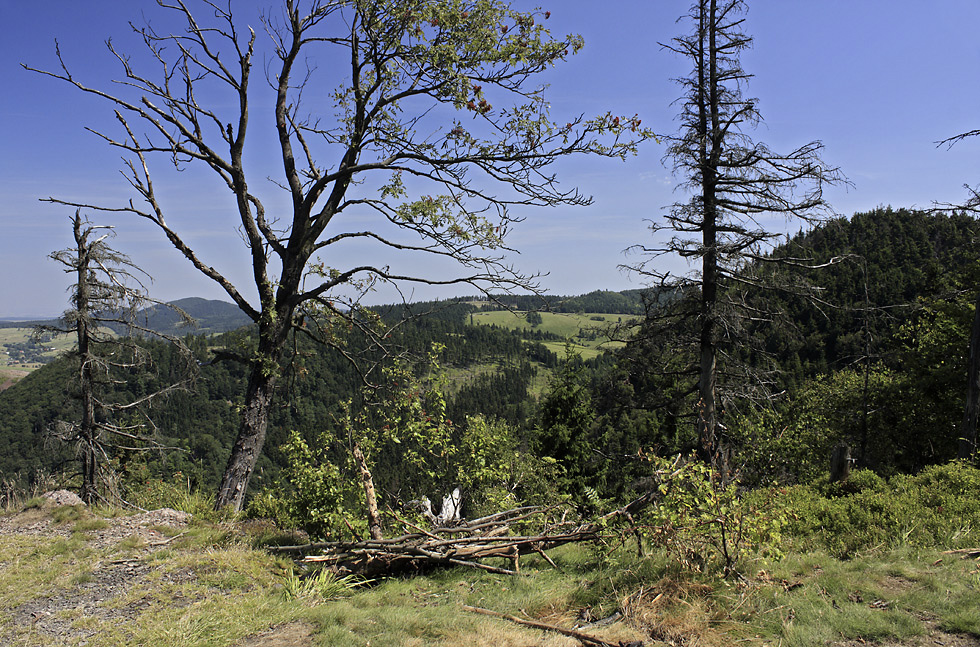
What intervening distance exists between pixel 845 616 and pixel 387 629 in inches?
160

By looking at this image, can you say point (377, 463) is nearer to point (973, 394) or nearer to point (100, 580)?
point (100, 580)

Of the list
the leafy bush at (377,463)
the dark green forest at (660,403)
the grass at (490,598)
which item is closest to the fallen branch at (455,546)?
the grass at (490,598)

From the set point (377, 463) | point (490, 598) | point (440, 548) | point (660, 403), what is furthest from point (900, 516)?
point (377, 463)

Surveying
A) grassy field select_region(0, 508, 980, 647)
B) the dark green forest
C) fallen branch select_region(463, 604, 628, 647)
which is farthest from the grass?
the dark green forest

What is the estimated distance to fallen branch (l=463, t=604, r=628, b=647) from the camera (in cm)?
414

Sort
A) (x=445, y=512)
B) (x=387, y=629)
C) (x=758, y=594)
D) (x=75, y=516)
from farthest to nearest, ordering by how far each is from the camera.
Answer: (x=445, y=512), (x=75, y=516), (x=758, y=594), (x=387, y=629)

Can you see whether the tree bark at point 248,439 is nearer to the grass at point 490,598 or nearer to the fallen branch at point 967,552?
the grass at point 490,598

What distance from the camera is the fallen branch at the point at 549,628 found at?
13.6 feet

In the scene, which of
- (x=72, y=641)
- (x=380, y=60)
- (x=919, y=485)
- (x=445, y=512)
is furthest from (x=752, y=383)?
(x=72, y=641)

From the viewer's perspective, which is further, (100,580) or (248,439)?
(248,439)

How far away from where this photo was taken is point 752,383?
12883 mm

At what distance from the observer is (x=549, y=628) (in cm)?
445

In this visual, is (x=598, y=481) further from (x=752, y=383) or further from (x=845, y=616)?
(x=845, y=616)

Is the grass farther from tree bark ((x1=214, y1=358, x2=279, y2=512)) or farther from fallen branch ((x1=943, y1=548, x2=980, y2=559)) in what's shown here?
tree bark ((x1=214, y1=358, x2=279, y2=512))
